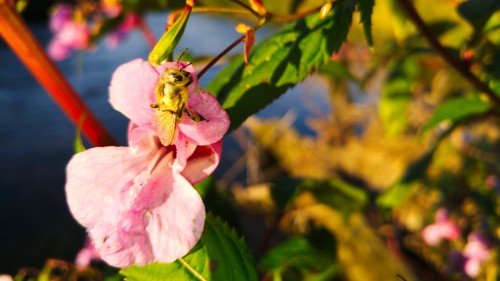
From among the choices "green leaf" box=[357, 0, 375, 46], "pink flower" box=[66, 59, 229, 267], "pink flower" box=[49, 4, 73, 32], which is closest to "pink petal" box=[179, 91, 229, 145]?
"pink flower" box=[66, 59, 229, 267]

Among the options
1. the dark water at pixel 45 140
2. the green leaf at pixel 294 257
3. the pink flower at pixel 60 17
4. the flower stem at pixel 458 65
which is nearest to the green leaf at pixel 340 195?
the green leaf at pixel 294 257

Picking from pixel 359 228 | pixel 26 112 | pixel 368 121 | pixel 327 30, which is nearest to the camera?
pixel 327 30

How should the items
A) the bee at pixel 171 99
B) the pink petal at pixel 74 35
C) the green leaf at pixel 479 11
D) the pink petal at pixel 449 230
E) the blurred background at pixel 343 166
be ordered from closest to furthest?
the bee at pixel 171 99 < the green leaf at pixel 479 11 < the blurred background at pixel 343 166 < the pink petal at pixel 449 230 < the pink petal at pixel 74 35

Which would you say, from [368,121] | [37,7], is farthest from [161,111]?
[37,7]

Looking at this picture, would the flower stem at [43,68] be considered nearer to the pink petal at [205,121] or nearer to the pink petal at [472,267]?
the pink petal at [205,121]

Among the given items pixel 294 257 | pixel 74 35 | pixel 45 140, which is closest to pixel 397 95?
pixel 294 257

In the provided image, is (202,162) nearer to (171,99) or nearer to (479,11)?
(171,99)

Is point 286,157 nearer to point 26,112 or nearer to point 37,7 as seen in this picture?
point 26,112
